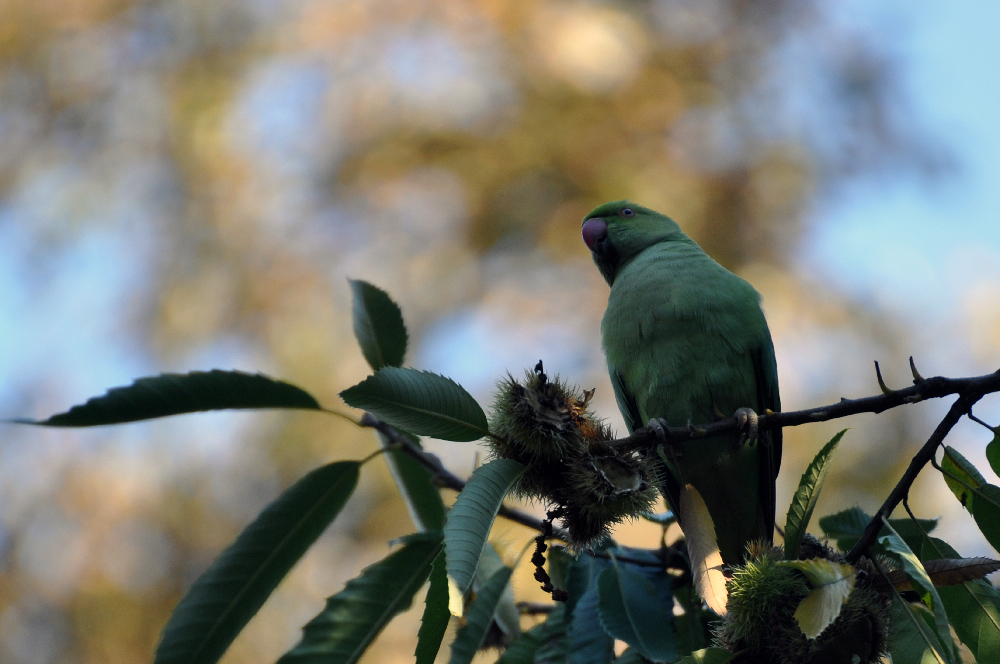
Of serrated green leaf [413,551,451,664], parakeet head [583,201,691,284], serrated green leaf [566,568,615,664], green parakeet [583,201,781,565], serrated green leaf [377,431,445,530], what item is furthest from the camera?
parakeet head [583,201,691,284]

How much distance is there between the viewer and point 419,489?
2.64 metres

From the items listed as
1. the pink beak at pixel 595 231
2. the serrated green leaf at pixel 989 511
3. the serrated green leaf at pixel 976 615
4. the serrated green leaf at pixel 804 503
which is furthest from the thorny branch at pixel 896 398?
the pink beak at pixel 595 231

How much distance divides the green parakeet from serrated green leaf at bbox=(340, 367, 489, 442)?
1.14 metres

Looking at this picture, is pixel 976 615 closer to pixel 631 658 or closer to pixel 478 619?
pixel 631 658

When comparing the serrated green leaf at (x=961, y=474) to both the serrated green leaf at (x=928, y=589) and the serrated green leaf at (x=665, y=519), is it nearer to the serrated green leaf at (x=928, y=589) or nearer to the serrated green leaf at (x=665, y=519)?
the serrated green leaf at (x=928, y=589)

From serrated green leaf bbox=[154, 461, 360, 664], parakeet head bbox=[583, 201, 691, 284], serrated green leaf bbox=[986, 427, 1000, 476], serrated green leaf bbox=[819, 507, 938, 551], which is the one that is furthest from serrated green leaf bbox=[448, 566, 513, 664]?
parakeet head bbox=[583, 201, 691, 284]

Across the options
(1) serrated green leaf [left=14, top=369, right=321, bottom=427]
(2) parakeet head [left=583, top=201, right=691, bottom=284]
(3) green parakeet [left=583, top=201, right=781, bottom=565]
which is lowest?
(1) serrated green leaf [left=14, top=369, right=321, bottom=427]

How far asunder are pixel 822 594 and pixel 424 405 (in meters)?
0.90

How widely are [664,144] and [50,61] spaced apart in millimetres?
7765

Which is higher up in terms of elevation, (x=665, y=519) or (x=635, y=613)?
(x=665, y=519)

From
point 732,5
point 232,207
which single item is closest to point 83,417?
point 232,207

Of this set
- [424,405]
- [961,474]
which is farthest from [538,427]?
[961,474]

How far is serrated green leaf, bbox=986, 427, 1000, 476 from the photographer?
192 centimetres

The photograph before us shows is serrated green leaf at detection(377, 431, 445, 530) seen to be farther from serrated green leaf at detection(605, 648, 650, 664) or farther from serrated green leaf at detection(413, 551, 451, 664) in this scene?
serrated green leaf at detection(413, 551, 451, 664)
